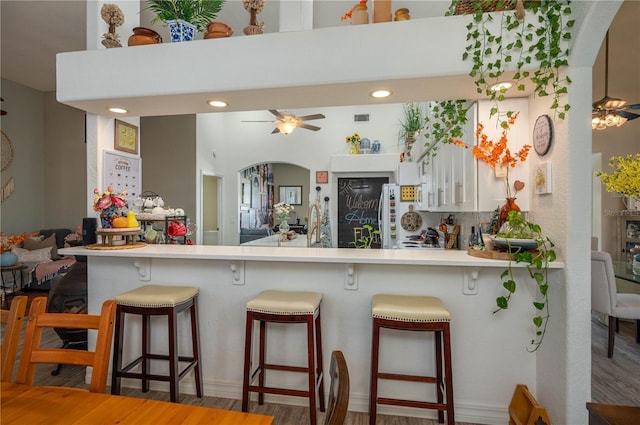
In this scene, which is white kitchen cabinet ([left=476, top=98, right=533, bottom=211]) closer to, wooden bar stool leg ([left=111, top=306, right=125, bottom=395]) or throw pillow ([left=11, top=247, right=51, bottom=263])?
wooden bar stool leg ([left=111, top=306, right=125, bottom=395])

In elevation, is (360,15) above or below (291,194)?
above

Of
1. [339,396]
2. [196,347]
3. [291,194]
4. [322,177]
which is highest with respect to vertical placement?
[322,177]

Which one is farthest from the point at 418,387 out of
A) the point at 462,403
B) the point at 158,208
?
the point at 158,208

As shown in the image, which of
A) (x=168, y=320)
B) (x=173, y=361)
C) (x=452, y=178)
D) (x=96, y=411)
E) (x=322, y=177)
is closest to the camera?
(x=96, y=411)

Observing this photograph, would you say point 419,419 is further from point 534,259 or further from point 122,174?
point 122,174

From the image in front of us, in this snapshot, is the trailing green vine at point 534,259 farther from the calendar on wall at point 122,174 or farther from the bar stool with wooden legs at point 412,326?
the calendar on wall at point 122,174

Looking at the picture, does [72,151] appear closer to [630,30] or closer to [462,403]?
[462,403]

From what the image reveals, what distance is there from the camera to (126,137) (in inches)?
107

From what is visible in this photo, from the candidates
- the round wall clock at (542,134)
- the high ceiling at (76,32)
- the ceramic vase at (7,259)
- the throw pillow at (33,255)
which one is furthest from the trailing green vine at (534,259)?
the throw pillow at (33,255)

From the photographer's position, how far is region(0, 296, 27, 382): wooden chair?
3.82 ft

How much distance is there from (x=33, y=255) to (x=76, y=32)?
332cm

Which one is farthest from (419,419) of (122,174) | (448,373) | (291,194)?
(291,194)

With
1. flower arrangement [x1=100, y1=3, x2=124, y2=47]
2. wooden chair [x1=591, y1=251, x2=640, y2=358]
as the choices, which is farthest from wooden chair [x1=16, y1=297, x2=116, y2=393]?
wooden chair [x1=591, y1=251, x2=640, y2=358]

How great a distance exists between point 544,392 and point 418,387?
0.69 metres
